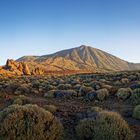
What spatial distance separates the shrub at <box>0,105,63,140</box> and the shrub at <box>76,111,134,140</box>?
3.18 ft

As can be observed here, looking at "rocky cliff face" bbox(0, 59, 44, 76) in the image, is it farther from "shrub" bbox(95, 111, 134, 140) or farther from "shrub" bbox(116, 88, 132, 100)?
"shrub" bbox(95, 111, 134, 140)

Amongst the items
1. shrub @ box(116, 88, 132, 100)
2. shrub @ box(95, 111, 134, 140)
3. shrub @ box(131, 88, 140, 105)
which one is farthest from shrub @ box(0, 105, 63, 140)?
shrub @ box(116, 88, 132, 100)

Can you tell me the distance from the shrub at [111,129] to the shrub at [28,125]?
3.90 ft

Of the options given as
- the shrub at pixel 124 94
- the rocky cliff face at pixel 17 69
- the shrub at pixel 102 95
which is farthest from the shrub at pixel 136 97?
the rocky cliff face at pixel 17 69

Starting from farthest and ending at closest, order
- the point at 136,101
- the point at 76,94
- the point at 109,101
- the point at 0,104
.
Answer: the point at 76,94 < the point at 109,101 < the point at 136,101 < the point at 0,104

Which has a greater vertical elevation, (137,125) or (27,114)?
(27,114)

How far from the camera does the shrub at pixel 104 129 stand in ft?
28.2

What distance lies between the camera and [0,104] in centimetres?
1612

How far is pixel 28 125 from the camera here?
321 inches

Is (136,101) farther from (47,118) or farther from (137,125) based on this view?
(47,118)

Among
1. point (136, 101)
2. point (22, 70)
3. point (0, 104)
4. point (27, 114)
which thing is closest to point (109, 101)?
point (136, 101)

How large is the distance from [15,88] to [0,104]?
13288mm

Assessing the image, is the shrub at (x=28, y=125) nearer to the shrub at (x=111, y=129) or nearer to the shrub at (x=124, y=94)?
the shrub at (x=111, y=129)

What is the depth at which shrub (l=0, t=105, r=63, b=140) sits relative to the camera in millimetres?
7930
